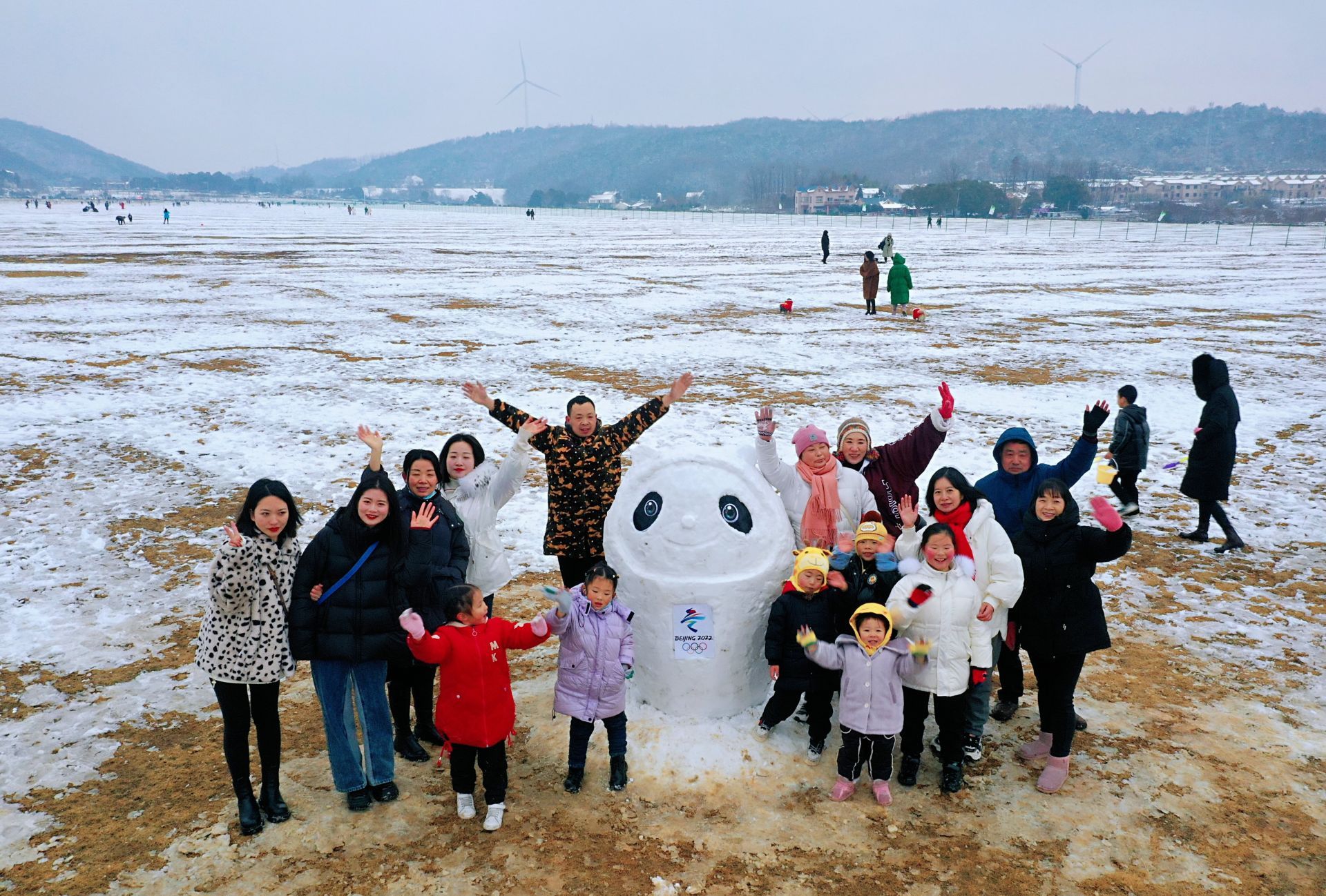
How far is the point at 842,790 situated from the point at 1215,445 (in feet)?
16.7

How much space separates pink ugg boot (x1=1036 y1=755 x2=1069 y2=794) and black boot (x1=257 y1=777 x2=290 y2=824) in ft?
11.8

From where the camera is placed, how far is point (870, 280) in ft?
64.8

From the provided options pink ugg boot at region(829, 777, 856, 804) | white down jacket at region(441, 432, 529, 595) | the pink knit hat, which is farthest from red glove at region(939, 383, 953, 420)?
white down jacket at region(441, 432, 529, 595)

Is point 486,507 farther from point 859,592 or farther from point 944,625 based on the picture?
point 944,625

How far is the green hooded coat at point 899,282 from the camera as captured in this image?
19.9 m

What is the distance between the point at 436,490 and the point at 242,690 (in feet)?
4.09

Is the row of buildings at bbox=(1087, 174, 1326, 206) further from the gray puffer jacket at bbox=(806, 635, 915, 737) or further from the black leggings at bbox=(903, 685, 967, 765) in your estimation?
the gray puffer jacket at bbox=(806, 635, 915, 737)

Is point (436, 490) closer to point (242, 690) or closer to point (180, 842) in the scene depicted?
point (242, 690)

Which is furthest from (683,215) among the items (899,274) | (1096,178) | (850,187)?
(1096,178)

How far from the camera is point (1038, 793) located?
4.26 metres

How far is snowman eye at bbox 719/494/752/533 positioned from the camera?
14.7ft

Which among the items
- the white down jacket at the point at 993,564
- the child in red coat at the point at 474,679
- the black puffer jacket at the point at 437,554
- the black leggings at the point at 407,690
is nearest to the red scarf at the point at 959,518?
the white down jacket at the point at 993,564

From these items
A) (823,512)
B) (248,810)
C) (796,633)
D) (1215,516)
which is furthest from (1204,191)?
(248,810)

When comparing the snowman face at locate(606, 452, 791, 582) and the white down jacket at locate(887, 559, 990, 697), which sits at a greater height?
the snowman face at locate(606, 452, 791, 582)
